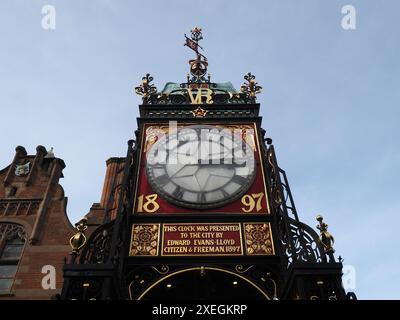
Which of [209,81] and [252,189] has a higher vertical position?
[209,81]

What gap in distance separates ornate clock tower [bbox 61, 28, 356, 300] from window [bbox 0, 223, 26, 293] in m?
3.33

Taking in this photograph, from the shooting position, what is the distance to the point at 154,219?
7629 mm

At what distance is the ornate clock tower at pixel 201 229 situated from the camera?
621cm

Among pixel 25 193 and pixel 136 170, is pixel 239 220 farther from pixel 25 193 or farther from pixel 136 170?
pixel 25 193

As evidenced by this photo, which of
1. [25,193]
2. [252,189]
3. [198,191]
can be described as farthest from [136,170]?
[25,193]

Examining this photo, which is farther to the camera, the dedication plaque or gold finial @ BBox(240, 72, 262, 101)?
gold finial @ BBox(240, 72, 262, 101)

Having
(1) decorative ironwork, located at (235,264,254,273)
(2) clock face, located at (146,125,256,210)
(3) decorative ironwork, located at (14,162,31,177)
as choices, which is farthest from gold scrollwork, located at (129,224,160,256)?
(3) decorative ironwork, located at (14,162,31,177)

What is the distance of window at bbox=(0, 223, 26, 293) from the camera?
9820 mm

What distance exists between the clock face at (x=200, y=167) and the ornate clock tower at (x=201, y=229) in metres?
0.02

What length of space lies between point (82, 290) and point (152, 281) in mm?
1204

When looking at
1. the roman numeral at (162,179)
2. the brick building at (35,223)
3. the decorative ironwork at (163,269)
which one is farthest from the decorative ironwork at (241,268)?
the brick building at (35,223)

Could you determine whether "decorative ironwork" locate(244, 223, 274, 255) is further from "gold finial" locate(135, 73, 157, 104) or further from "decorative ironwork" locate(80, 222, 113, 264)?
"gold finial" locate(135, 73, 157, 104)

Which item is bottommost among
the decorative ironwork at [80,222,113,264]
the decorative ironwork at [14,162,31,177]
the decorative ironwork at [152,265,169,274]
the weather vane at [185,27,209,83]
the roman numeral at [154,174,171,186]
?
the decorative ironwork at [152,265,169,274]

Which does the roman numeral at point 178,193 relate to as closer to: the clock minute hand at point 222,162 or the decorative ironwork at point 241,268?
the clock minute hand at point 222,162
